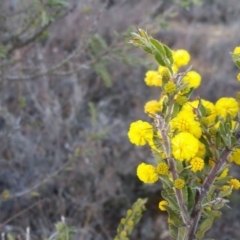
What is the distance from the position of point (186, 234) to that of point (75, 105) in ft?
10.5

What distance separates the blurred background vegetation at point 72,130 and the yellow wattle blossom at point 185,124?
48.2 inches

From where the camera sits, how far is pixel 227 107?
114 cm

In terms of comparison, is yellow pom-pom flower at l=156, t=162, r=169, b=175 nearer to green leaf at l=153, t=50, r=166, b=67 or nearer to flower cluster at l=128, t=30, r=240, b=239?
flower cluster at l=128, t=30, r=240, b=239

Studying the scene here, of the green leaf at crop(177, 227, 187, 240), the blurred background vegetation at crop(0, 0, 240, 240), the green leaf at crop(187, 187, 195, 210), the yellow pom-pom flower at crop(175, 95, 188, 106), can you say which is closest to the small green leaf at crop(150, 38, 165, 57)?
the yellow pom-pom flower at crop(175, 95, 188, 106)

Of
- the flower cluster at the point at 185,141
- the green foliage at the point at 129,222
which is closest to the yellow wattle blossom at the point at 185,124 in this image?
the flower cluster at the point at 185,141

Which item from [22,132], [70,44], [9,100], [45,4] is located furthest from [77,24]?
[45,4]

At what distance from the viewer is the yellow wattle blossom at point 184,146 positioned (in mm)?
1014

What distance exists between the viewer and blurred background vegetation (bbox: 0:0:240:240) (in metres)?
2.73

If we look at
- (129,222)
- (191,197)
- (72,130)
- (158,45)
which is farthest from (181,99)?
(72,130)

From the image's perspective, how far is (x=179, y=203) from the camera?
1.11 m

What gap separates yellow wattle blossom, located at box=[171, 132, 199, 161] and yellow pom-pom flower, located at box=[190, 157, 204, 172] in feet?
0.12

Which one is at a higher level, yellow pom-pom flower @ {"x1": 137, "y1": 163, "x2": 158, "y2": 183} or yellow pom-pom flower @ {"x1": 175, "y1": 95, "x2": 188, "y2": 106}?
yellow pom-pom flower @ {"x1": 175, "y1": 95, "x2": 188, "y2": 106}

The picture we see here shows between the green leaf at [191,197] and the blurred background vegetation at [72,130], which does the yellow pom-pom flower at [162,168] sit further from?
the blurred background vegetation at [72,130]

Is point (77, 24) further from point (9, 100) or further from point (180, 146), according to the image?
point (180, 146)
